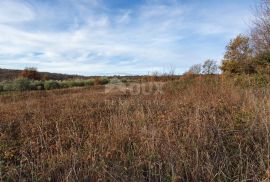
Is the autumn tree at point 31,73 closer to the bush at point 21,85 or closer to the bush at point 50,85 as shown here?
the bush at point 50,85

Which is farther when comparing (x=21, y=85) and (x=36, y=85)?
(x=36, y=85)

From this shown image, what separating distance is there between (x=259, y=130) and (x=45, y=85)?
27.2m

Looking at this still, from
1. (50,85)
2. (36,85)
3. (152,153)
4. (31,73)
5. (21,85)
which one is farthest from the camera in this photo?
(31,73)

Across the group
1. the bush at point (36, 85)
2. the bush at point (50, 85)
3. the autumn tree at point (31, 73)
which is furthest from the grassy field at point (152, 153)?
the autumn tree at point (31, 73)

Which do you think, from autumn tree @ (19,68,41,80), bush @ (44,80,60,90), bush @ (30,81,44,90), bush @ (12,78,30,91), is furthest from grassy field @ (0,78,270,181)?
autumn tree @ (19,68,41,80)

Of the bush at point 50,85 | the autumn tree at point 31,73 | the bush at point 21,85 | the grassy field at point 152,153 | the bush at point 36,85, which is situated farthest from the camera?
the autumn tree at point 31,73

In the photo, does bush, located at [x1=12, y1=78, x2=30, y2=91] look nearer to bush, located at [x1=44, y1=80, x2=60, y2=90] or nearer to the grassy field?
bush, located at [x1=44, y1=80, x2=60, y2=90]

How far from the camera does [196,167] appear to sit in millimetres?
3084

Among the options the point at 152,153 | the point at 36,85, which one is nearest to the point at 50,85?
the point at 36,85

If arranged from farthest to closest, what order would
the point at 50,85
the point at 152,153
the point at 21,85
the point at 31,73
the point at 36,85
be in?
the point at 31,73 → the point at 50,85 → the point at 36,85 → the point at 21,85 → the point at 152,153

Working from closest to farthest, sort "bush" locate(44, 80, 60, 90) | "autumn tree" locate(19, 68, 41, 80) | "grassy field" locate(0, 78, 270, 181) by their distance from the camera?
"grassy field" locate(0, 78, 270, 181) < "bush" locate(44, 80, 60, 90) < "autumn tree" locate(19, 68, 41, 80)

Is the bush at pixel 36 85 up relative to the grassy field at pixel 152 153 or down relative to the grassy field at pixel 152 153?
down

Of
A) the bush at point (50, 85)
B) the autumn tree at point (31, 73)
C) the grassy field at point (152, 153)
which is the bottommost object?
the bush at point (50, 85)

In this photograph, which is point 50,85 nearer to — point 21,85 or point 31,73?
point 21,85
